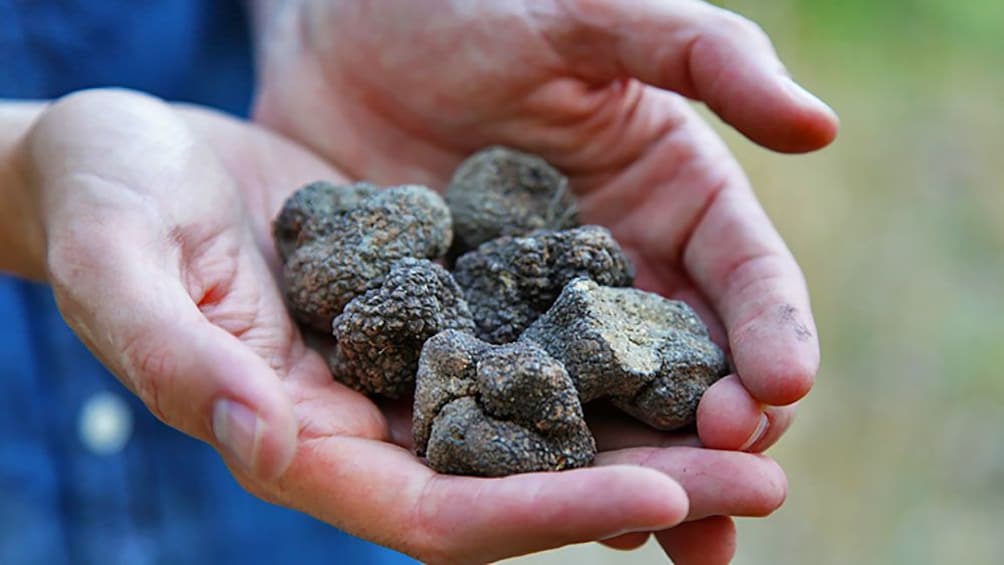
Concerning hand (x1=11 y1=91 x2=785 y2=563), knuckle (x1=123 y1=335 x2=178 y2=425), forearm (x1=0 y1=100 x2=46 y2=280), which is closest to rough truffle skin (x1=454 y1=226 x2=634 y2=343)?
hand (x1=11 y1=91 x2=785 y2=563)

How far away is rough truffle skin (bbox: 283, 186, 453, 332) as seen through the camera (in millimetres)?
1749

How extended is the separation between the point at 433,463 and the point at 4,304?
→ 47.6 inches

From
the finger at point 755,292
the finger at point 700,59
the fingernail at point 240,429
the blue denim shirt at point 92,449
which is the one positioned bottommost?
the blue denim shirt at point 92,449

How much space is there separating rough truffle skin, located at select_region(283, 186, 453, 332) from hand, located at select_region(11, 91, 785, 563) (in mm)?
58

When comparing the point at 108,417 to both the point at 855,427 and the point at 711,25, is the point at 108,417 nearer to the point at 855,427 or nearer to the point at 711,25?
the point at 711,25

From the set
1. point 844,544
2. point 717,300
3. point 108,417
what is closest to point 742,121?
point 717,300

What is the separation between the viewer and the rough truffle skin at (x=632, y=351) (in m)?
1.57

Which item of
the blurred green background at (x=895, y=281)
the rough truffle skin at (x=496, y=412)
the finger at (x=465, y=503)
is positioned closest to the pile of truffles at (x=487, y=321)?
the rough truffle skin at (x=496, y=412)

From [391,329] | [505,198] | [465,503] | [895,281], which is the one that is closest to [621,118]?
[505,198]

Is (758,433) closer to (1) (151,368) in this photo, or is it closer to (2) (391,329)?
(2) (391,329)

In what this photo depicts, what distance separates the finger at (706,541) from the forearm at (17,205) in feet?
4.07

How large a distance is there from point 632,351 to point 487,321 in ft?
0.99

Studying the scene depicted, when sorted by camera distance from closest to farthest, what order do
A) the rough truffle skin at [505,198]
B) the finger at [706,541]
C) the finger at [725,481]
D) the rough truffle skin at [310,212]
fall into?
the finger at [725,481]
the finger at [706,541]
the rough truffle skin at [310,212]
the rough truffle skin at [505,198]

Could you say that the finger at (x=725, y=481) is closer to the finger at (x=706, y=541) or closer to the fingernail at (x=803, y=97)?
the finger at (x=706, y=541)
